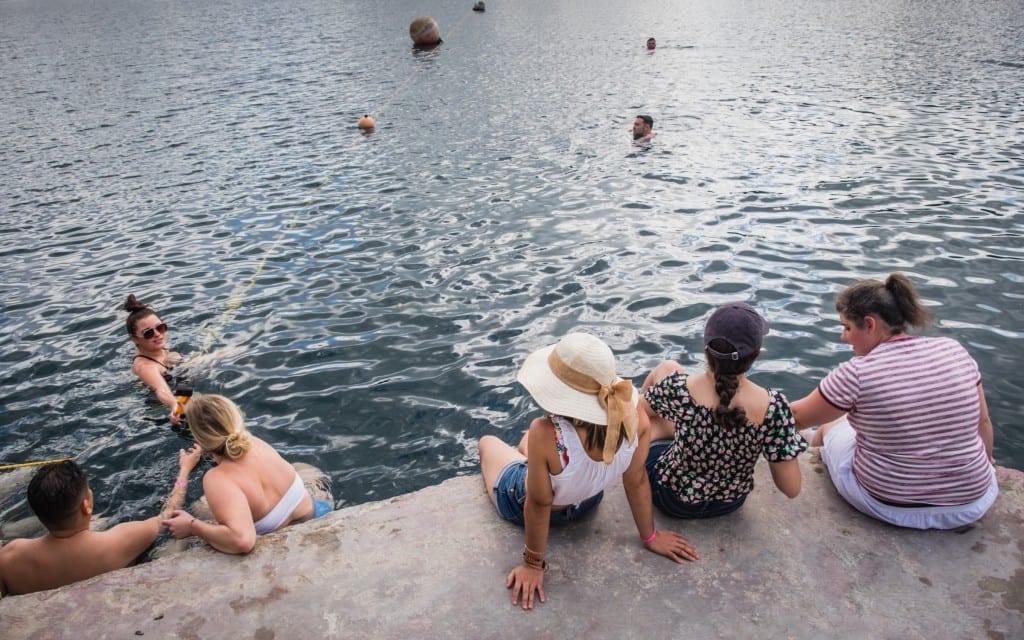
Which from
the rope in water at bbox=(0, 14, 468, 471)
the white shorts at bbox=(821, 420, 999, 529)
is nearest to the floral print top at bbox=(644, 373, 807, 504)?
the white shorts at bbox=(821, 420, 999, 529)

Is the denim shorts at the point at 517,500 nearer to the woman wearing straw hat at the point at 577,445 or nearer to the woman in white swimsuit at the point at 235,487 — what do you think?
the woman wearing straw hat at the point at 577,445

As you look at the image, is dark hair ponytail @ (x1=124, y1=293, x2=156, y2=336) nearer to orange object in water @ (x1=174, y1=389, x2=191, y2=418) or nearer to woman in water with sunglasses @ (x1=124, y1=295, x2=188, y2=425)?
woman in water with sunglasses @ (x1=124, y1=295, x2=188, y2=425)

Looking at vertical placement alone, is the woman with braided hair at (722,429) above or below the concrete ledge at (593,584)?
above

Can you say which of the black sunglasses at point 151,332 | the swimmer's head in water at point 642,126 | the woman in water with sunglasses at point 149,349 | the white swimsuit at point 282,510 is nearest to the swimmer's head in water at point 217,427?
the white swimsuit at point 282,510

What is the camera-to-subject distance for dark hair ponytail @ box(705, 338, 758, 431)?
Result: 3672 millimetres

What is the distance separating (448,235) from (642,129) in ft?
22.0

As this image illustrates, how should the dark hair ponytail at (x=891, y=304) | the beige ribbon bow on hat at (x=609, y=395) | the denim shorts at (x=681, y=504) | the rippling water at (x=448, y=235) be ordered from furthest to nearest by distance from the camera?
the rippling water at (x=448, y=235)
the denim shorts at (x=681, y=504)
the dark hair ponytail at (x=891, y=304)
the beige ribbon bow on hat at (x=609, y=395)

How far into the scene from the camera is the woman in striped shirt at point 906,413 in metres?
3.90

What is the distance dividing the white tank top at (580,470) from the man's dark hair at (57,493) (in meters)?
2.84

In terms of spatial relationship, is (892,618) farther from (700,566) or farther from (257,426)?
(257,426)

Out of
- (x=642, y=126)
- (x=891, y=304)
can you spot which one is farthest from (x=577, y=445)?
(x=642, y=126)

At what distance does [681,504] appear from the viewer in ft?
13.9

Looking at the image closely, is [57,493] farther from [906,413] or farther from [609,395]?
[906,413]

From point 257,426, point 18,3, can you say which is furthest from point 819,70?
point 18,3
